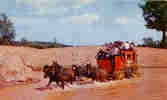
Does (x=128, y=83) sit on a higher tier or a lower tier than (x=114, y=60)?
lower

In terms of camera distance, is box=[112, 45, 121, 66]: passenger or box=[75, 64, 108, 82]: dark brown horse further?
box=[112, 45, 121, 66]: passenger

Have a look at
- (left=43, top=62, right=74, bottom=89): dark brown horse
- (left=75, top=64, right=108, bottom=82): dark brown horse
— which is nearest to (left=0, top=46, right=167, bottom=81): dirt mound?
(left=75, top=64, right=108, bottom=82): dark brown horse

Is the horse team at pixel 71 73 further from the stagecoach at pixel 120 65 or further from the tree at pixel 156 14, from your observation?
the tree at pixel 156 14

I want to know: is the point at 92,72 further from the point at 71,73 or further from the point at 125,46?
the point at 125,46

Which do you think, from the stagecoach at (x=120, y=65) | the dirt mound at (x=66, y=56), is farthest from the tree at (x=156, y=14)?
the stagecoach at (x=120, y=65)

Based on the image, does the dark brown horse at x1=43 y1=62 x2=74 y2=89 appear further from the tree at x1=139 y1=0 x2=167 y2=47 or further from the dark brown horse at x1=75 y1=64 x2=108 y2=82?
the tree at x1=139 y1=0 x2=167 y2=47

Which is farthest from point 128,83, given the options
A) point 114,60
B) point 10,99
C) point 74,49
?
point 74,49

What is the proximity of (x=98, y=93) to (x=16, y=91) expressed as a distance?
3249 mm

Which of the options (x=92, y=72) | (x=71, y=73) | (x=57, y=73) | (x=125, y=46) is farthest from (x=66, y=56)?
(x=57, y=73)

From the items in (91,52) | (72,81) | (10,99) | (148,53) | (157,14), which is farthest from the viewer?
(157,14)

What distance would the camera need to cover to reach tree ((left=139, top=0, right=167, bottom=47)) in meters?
49.4

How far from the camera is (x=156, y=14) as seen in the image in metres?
50.3

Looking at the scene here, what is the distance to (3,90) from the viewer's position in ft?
46.2

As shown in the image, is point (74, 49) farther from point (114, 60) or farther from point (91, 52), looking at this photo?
point (114, 60)
